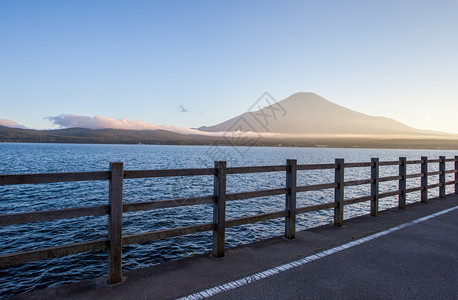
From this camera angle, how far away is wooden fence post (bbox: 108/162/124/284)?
3.90 metres

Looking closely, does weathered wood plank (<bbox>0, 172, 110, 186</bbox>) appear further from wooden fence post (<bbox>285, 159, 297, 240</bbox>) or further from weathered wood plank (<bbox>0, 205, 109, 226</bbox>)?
wooden fence post (<bbox>285, 159, 297, 240</bbox>)

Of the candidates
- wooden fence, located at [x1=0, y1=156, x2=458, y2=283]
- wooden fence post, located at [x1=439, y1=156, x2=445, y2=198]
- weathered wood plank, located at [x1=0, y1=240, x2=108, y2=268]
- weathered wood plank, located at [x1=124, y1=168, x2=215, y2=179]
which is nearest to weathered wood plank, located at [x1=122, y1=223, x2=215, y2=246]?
wooden fence, located at [x1=0, y1=156, x2=458, y2=283]

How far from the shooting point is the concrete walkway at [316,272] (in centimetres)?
371

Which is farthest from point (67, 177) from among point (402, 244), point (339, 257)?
point (402, 244)

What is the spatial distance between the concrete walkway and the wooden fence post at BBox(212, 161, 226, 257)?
205 millimetres

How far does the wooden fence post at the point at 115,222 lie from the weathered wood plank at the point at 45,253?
0.12 metres

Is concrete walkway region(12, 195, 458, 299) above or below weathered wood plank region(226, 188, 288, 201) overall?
below

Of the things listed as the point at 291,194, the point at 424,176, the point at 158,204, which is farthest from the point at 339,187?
the point at 424,176

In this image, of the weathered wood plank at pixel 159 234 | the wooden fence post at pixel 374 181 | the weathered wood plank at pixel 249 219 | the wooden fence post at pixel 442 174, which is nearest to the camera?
the weathered wood plank at pixel 159 234

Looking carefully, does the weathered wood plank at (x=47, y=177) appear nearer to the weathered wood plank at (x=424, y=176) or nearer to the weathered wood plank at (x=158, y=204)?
the weathered wood plank at (x=158, y=204)

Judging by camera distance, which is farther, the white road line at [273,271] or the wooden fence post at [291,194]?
the wooden fence post at [291,194]

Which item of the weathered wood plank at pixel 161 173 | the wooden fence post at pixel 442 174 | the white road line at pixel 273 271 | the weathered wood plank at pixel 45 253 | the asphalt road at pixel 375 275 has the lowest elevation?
the white road line at pixel 273 271

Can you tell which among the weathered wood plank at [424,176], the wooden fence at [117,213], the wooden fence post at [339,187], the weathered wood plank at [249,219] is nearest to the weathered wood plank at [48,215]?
the wooden fence at [117,213]

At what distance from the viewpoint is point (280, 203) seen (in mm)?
20406
